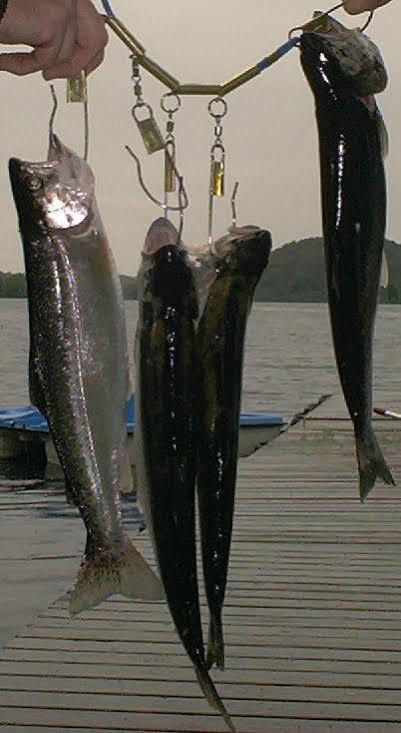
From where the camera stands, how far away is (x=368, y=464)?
341 cm

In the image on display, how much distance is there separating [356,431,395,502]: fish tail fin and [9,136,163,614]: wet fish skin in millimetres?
556

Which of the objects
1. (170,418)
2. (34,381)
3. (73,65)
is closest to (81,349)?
(34,381)

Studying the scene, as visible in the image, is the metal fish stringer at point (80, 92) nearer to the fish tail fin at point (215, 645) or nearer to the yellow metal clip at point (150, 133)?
the yellow metal clip at point (150, 133)

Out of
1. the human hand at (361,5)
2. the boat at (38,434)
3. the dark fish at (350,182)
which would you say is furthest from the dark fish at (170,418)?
the boat at (38,434)

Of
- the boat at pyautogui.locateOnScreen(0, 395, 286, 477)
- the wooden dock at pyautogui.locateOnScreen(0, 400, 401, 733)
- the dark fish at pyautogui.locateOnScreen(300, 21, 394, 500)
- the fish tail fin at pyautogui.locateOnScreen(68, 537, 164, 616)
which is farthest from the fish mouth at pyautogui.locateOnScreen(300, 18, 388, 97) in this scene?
the boat at pyautogui.locateOnScreen(0, 395, 286, 477)

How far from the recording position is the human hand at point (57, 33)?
328cm

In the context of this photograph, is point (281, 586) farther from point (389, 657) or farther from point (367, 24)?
point (367, 24)

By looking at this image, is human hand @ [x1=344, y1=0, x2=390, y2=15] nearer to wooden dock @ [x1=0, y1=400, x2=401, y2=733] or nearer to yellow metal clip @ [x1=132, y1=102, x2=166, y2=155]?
yellow metal clip @ [x1=132, y1=102, x2=166, y2=155]

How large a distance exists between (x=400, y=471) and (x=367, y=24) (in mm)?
14113

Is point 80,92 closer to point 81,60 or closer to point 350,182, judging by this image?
point 81,60

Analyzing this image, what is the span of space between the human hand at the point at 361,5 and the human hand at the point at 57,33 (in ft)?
1.95

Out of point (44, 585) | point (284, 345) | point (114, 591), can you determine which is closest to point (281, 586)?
point (114, 591)

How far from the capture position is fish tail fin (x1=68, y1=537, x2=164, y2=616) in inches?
131

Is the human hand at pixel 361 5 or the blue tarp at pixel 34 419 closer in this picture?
the human hand at pixel 361 5
